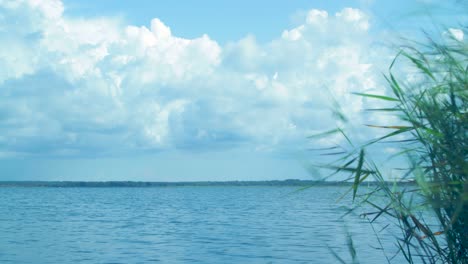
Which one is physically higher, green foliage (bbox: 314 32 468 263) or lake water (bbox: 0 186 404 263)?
green foliage (bbox: 314 32 468 263)

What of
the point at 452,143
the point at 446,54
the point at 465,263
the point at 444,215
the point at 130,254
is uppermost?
the point at 446,54

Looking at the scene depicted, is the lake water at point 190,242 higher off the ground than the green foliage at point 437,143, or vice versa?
the green foliage at point 437,143

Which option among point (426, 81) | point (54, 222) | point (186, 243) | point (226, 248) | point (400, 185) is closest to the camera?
point (426, 81)

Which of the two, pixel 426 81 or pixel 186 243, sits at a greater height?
pixel 426 81

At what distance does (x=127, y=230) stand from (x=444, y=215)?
32061mm

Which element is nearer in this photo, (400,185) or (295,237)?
(400,185)

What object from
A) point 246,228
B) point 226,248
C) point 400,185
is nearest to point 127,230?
point 246,228

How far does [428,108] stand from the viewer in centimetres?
398

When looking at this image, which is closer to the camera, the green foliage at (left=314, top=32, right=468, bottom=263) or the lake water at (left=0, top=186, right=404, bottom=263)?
the green foliage at (left=314, top=32, right=468, bottom=263)

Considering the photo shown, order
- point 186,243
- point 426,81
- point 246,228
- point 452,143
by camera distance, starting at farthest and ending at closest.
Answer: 1. point 246,228
2. point 186,243
3. point 426,81
4. point 452,143

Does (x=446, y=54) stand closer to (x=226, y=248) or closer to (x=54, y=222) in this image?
(x=226, y=248)

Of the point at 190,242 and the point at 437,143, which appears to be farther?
the point at 190,242

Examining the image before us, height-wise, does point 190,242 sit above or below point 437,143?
below

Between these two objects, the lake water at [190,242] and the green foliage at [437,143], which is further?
the lake water at [190,242]
